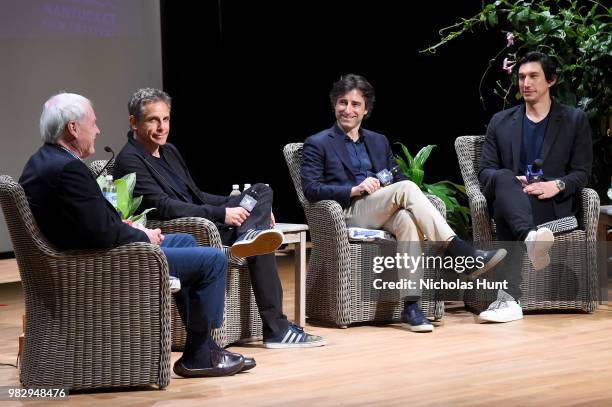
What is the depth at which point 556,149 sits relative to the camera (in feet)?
17.8

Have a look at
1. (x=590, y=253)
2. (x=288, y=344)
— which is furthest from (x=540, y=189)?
(x=288, y=344)

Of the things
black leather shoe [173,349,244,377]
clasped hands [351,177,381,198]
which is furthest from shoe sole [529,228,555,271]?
black leather shoe [173,349,244,377]

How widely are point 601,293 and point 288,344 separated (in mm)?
1953

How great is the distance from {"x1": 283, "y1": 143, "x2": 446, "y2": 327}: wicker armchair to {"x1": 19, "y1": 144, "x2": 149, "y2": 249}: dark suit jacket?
1536 millimetres

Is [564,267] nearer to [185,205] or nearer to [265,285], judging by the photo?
[265,285]

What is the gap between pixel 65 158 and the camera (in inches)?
141

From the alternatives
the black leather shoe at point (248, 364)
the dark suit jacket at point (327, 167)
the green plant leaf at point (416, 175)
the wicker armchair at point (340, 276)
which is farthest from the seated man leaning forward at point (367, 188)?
the black leather shoe at point (248, 364)

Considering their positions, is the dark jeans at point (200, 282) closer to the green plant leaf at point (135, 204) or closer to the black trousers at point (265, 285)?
the green plant leaf at point (135, 204)

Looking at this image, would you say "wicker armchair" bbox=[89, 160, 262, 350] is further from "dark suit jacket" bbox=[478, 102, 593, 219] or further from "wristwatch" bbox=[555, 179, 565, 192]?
"wristwatch" bbox=[555, 179, 565, 192]

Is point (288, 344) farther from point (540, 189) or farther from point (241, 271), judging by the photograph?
point (540, 189)

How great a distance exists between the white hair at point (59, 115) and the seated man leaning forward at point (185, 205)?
85 cm

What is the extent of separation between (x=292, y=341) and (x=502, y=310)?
115cm

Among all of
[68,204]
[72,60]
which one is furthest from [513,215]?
[72,60]

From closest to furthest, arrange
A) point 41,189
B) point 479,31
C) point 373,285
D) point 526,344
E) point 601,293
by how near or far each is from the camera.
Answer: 1. point 41,189
2. point 526,344
3. point 373,285
4. point 601,293
5. point 479,31
